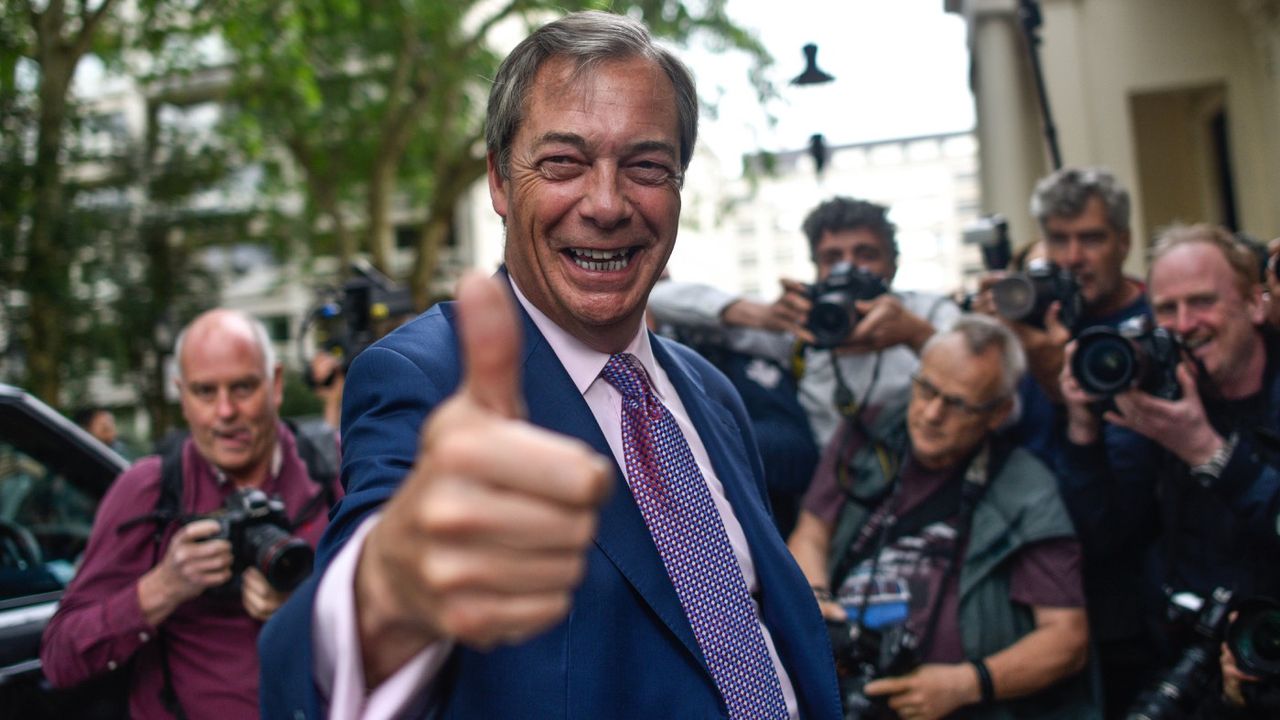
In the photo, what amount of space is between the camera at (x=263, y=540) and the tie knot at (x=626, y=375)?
1.21 m

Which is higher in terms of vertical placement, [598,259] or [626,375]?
[598,259]

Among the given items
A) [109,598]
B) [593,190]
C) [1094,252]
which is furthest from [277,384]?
[1094,252]

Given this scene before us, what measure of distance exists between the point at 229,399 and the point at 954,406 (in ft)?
7.18

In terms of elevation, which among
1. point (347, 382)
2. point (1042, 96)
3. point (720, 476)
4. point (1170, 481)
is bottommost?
point (1170, 481)

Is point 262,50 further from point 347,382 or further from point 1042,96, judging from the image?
point 347,382

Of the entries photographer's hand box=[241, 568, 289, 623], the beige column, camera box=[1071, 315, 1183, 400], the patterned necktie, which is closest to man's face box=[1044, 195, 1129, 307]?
camera box=[1071, 315, 1183, 400]

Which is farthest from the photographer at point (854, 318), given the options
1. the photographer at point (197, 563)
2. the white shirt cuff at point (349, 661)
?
the white shirt cuff at point (349, 661)

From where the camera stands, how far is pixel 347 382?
1584 millimetres

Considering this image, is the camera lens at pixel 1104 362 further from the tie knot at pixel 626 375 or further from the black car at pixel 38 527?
the black car at pixel 38 527

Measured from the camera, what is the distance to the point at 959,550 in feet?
10.8

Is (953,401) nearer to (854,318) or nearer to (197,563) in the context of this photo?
(854,318)

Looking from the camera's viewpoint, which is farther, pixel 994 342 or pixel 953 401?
pixel 994 342

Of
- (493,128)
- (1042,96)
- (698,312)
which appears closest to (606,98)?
(493,128)

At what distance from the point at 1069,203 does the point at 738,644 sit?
9.69ft
